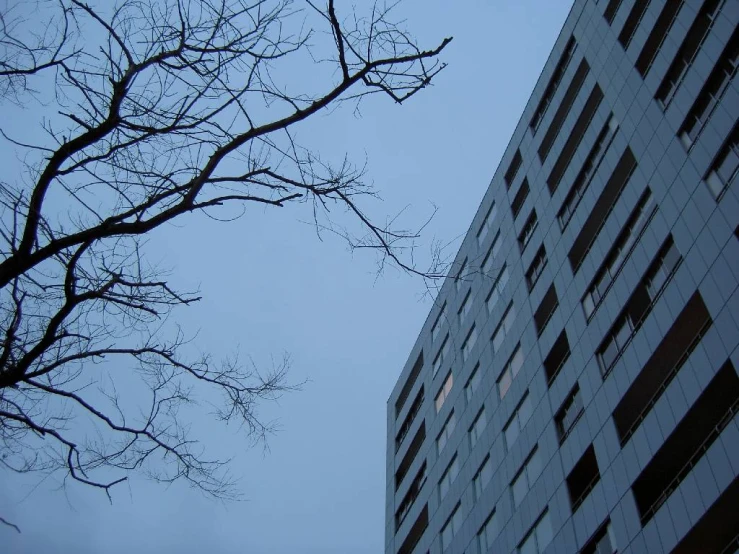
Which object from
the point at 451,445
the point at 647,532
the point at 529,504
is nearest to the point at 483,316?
the point at 451,445

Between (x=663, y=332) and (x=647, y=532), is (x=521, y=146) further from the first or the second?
(x=647, y=532)

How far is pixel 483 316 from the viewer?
1256 inches

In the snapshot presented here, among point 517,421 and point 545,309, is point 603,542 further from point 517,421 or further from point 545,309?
point 545,309

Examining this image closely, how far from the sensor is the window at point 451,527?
91.6 feet

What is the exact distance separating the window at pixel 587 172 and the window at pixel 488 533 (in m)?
11.1

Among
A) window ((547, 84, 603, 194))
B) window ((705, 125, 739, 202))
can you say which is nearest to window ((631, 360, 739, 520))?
window ((705, 125, 739, 202))

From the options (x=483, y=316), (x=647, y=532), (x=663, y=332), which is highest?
(x=483, y=316)

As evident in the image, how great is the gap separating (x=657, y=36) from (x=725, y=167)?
7.99 metres

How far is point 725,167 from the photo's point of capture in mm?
17375

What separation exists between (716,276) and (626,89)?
1018 cm

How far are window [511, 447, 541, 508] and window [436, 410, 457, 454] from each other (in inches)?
313

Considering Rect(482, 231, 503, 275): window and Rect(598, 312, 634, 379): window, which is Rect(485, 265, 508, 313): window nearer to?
Rect(482, 231, 503, 275): window

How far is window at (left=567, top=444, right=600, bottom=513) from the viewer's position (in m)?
19.6

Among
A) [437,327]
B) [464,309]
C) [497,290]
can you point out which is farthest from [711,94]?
[437,327]
